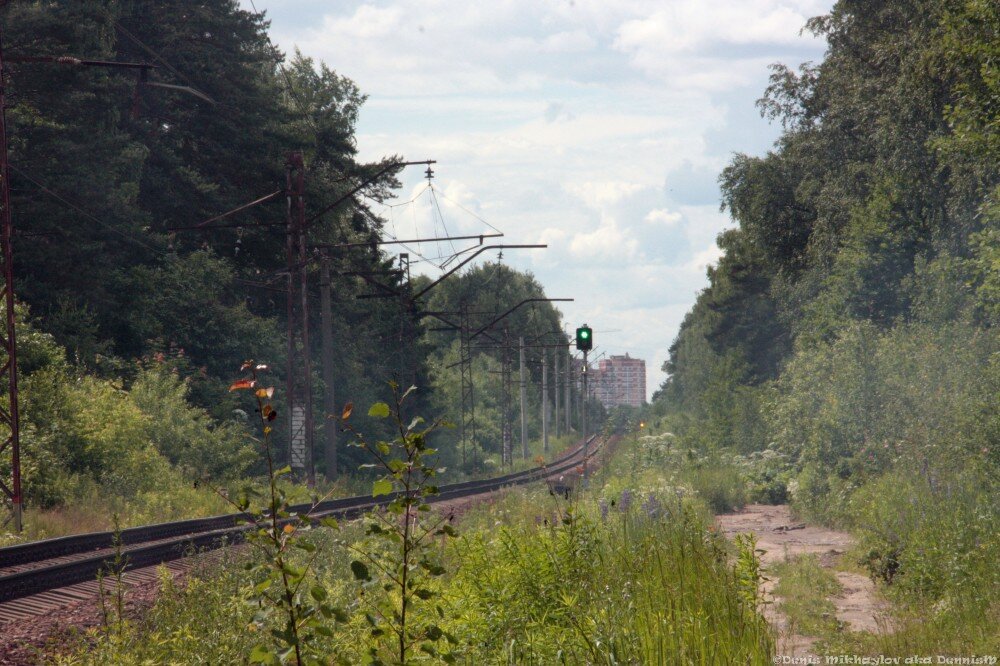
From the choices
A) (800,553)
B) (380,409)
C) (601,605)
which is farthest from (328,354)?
(380,409)

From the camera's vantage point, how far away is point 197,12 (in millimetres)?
39812

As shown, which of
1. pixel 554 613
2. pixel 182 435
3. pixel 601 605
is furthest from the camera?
pixel 182 435

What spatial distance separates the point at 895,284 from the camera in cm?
3219

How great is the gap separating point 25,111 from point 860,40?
25940 millimetres

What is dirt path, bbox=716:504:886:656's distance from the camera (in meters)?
8.88

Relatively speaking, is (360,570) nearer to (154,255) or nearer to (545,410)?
(154,255)

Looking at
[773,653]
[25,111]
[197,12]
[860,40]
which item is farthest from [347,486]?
[773,653]

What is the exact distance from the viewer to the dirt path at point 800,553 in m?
8.88

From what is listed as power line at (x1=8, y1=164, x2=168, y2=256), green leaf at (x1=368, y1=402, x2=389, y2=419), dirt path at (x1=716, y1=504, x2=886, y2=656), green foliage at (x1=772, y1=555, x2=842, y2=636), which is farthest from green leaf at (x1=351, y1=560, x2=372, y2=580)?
power line at (x1=8, y1=164, x2=168, y2=256)

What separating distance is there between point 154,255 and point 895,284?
24.4 metres

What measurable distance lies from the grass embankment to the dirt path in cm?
67

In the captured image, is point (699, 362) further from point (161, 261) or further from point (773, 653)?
point (773, 653)

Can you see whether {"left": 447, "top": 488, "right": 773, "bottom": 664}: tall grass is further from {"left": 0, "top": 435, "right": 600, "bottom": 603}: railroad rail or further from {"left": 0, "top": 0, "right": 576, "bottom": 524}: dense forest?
{"left": 0, "top": 0, "right": 576, "bottom": 524}: dense forest

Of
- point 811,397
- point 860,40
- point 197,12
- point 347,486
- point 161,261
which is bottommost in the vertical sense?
point 347,486
